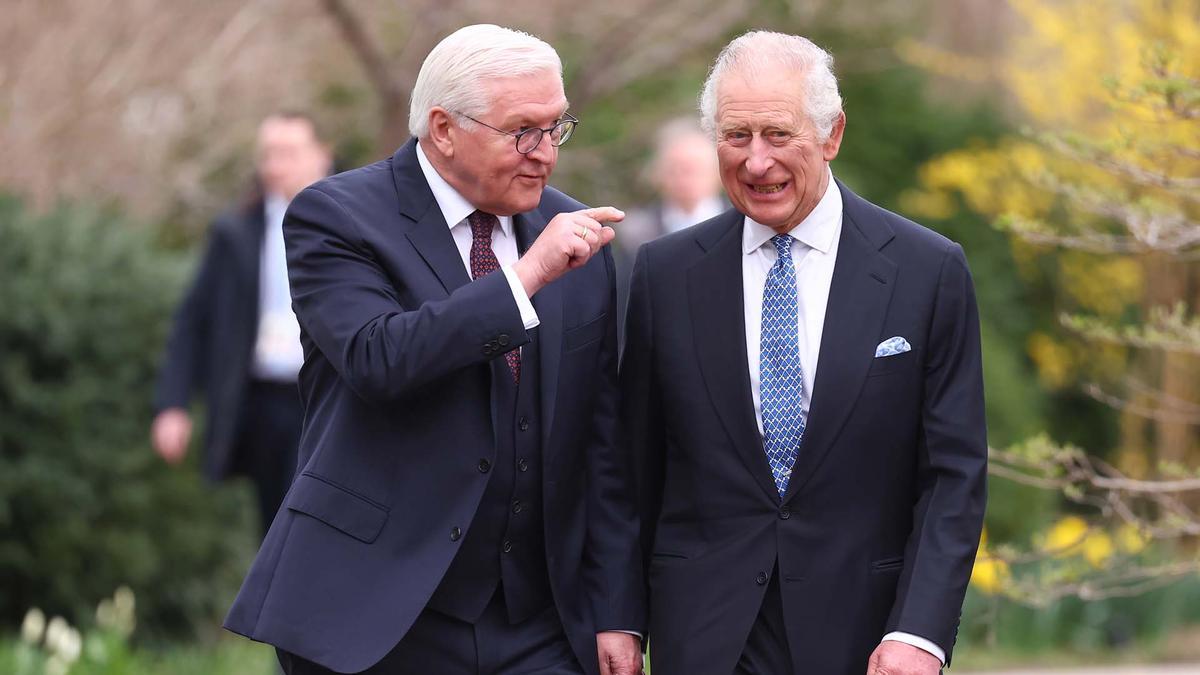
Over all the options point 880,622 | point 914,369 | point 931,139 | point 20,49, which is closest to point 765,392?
point 914,369

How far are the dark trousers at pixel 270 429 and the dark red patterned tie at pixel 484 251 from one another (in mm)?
2952

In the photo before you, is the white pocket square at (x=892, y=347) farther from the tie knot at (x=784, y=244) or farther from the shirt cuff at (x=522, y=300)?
the shirt cuff at (x=522, y=300)

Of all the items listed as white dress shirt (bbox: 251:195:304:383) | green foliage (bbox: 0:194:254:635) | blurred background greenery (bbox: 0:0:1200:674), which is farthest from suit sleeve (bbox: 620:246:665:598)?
green foliage (bbox: 0:194:254:635)

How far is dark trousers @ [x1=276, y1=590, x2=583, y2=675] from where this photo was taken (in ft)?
11.7

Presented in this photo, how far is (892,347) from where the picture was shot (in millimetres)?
3553

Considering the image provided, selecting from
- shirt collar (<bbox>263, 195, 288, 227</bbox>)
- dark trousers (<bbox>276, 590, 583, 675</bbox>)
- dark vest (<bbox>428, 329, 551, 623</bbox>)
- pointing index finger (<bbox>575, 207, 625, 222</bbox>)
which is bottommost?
shirt collar (<bbox>263, 195, 288, 227</bbox>)

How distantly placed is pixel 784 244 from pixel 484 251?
2.09 feet

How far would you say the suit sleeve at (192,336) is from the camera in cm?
670

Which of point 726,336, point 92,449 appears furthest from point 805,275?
point 92,449

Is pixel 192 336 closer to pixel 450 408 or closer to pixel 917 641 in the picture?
pixel 450 408

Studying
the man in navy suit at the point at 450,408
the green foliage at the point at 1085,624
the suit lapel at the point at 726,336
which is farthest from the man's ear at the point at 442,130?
the green foliage at the point at 1085,624

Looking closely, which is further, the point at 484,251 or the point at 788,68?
the point at 484,251

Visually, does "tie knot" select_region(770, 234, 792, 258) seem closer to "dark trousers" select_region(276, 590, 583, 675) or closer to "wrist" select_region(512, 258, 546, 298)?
"wrist" select_region(512, 258, 546, 298)

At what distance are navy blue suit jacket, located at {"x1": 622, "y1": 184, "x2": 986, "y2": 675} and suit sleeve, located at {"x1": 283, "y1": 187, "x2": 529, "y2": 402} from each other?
1.64ft
